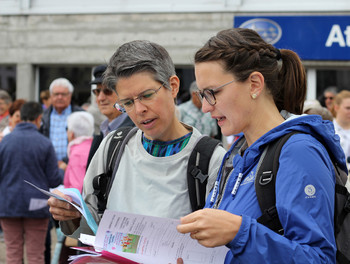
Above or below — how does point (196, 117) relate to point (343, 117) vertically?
below

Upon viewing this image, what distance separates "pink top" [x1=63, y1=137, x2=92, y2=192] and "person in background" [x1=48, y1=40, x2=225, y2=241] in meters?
2.49

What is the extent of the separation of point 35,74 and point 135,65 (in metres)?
10.3

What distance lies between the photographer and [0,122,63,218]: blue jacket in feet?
18.7

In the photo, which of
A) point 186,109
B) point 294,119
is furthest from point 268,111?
point 186,109

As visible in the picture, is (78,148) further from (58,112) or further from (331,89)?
(331,89)

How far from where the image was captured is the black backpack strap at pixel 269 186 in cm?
177

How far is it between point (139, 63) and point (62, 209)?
76 cm

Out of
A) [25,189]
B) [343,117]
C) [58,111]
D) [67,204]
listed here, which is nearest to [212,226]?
[67,204]

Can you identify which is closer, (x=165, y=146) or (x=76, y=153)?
(x=165, y=146)

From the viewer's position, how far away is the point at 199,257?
1.91m

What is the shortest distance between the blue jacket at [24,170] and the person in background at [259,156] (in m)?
3.88

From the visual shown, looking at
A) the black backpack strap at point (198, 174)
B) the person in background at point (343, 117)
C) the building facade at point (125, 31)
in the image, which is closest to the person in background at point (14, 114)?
the building facade at point (125, 31)

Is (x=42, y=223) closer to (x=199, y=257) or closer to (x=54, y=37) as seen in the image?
(x=199, y=257)

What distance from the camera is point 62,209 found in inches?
99.3
